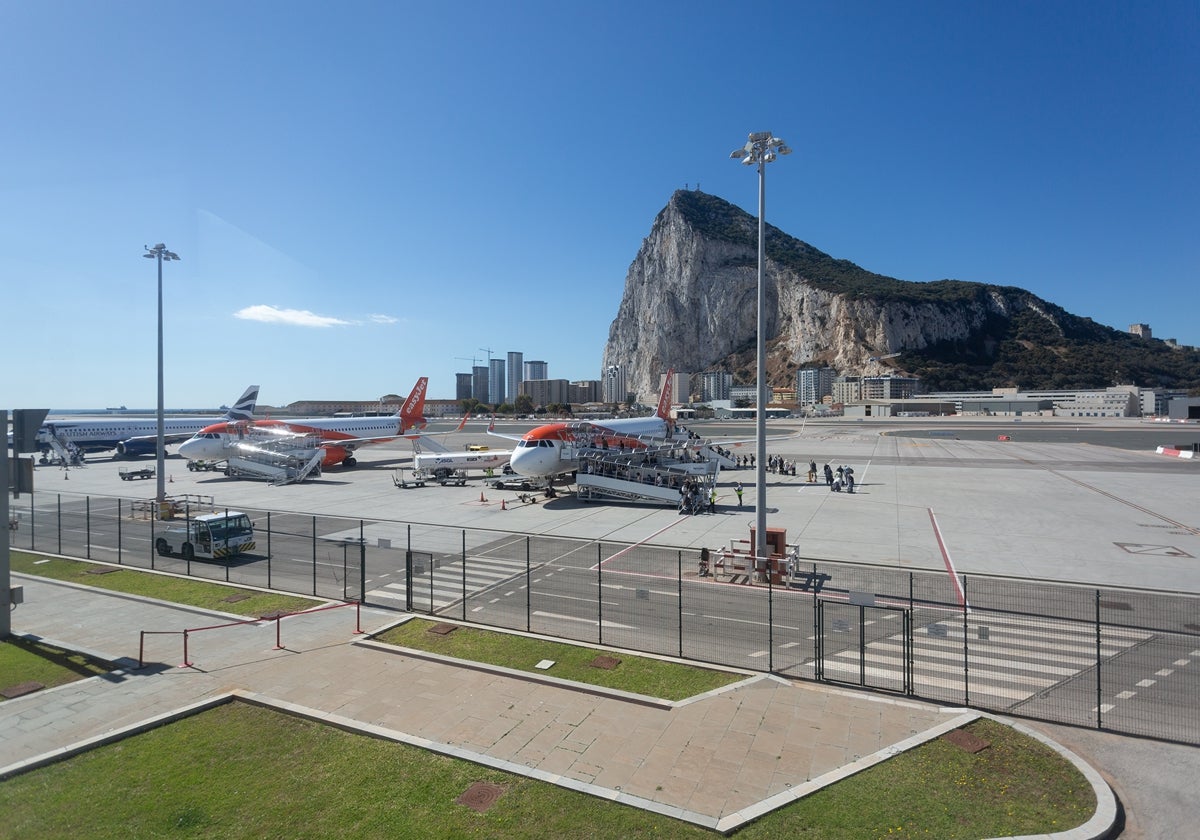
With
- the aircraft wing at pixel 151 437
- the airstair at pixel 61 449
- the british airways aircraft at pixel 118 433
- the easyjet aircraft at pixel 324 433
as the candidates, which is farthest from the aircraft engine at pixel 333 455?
the aircraft wing at pixel 151 437

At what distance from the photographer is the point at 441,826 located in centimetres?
861

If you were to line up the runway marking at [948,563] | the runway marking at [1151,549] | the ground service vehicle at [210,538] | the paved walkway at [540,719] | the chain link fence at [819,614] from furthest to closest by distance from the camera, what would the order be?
the runway marking at [1151,549], the ground service vehicle at [210,538], the runway marking at [948,563], the chain link fence at [819,614], the paved walkway at [540,719]

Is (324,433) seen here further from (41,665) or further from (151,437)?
(41,665)

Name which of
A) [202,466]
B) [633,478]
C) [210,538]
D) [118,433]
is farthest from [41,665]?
[118,433]

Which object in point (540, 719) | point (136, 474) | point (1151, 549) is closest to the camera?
point (540, 719)

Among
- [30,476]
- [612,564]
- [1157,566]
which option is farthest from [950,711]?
[30,476]

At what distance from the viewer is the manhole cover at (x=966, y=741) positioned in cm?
1061

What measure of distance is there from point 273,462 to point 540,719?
49346mm

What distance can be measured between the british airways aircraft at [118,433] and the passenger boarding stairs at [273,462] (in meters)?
14.6

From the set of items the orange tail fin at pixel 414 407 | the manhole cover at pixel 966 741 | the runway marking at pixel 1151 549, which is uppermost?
the orange tail fin at pixel 414 407

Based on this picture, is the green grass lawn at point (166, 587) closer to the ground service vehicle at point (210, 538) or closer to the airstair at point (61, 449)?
the ground service vehicle at point (210, 538)

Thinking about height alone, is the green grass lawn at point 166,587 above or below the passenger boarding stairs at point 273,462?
below

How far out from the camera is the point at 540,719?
11.7 meters

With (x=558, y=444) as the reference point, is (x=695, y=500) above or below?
below
